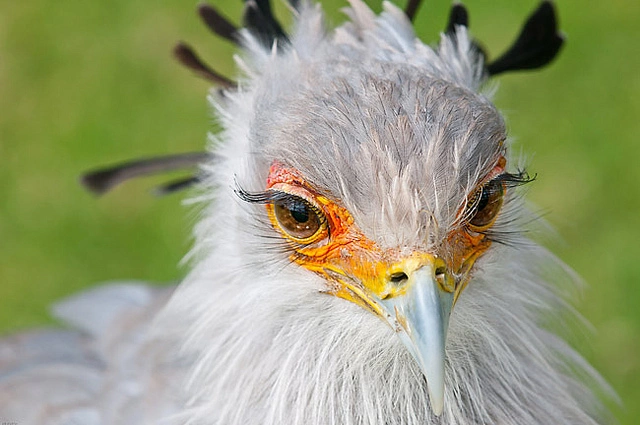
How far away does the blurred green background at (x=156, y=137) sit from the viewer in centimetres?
396

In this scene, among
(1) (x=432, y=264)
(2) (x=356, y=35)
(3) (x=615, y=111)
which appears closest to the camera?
(1) (x=432, y=264)

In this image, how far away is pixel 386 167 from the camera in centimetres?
161

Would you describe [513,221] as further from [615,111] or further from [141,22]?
[141,22]

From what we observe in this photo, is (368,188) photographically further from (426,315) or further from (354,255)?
(426,315)

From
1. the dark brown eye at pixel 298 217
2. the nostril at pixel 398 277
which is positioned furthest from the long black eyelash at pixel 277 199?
the nostril at pixel 398 277

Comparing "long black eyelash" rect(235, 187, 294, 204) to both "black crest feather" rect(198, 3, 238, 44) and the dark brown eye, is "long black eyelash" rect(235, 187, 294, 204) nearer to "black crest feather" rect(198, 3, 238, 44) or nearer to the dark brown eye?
the dark brown eye

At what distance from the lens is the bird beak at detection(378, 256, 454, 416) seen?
1500mm

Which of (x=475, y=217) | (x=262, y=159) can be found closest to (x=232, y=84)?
(x=262, y=159)

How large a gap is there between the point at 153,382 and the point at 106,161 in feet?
7.94

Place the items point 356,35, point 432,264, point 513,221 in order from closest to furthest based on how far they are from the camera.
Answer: point 432,264 < point 513,221 < point 356,35

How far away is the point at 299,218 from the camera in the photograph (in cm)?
169

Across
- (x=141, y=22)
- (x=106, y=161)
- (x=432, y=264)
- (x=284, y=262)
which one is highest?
(x=141, y=22)

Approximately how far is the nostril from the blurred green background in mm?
2209

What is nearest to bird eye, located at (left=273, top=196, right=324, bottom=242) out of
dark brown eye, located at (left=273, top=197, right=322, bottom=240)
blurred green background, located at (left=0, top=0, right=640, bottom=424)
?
dark brown eye, located at (left=273, top=197, right=322, bottom=240)
